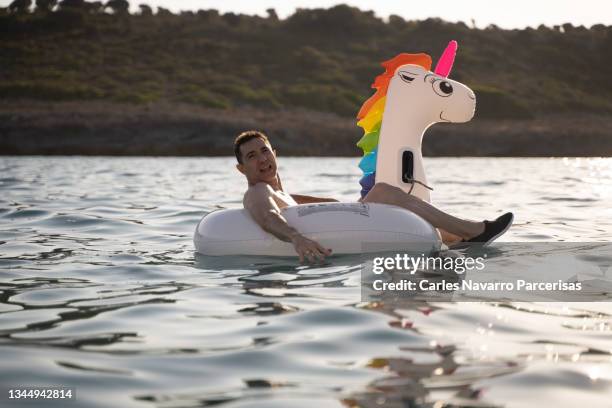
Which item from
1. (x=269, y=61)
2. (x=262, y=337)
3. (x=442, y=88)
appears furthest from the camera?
(x=269, y=61)

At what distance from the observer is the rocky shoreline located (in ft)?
129

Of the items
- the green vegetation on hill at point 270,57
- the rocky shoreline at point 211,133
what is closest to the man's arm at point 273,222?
the rocky shoreline at point 211,133

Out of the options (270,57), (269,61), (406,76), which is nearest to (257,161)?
(406,76)

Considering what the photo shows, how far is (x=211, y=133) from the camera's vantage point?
4100cm

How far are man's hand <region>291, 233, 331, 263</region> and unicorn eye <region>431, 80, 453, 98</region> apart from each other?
6.39 feet

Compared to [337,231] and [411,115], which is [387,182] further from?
[337,231]

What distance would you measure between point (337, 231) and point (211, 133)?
3567 centimetres

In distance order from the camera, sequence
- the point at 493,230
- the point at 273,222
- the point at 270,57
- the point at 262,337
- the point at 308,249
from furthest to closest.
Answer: the point at 270,57
the point at 493,230
the point at 273,222
the point at 308,249
the point at 262,337

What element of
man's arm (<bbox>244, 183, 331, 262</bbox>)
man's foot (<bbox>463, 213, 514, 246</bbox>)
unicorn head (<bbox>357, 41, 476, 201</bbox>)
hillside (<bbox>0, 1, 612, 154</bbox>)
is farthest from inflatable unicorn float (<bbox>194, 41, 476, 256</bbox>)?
hillside (<bbox>0, 1, 612, 154</bbox>)

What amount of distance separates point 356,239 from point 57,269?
7.23 feet

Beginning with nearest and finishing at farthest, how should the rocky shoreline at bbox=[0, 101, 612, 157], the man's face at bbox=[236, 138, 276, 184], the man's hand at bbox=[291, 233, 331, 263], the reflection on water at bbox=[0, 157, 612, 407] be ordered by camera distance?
the reflection on water at bbox=[0, 157, 612, 407] < the man's hand at bbox=[291, 233, 331, 263] < the man's face at bbox=[236, 138, 276, 184] < the rocky shoreline at bbox=[0, 101, 612, 157]

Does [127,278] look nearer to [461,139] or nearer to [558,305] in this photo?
[558,305]

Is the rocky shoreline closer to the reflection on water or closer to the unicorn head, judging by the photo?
the unicorn head

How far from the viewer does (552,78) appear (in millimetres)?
63250
